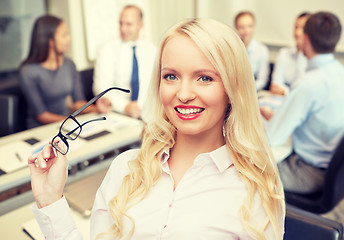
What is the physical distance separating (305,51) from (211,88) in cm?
156

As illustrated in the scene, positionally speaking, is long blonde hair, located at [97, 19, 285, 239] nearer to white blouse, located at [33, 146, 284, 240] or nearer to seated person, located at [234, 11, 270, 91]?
white blouse, located at [33, 146, 284, 240]

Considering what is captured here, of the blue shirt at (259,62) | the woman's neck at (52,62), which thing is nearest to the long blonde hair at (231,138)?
the woman's neck at (52,62)

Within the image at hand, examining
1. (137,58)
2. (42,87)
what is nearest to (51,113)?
(42,87)

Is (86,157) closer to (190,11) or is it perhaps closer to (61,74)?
(61,74)

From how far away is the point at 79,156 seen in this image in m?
1.82

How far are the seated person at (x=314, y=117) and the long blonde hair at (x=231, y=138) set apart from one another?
1084mm

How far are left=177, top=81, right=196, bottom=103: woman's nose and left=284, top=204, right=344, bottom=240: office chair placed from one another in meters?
0.55

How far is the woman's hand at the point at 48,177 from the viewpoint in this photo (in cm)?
89

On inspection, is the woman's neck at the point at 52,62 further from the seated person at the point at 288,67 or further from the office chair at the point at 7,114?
the seated person at the point at 288,67

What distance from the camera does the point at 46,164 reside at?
875 mm

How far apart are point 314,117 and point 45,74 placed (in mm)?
2037

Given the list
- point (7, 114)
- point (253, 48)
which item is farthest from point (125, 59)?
point (253, 48)

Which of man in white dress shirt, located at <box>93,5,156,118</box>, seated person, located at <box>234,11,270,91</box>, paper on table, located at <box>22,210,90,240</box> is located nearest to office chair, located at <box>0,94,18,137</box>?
man in white dress shirt, located at <box>93,5,156,118</box>

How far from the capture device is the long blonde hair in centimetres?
87
